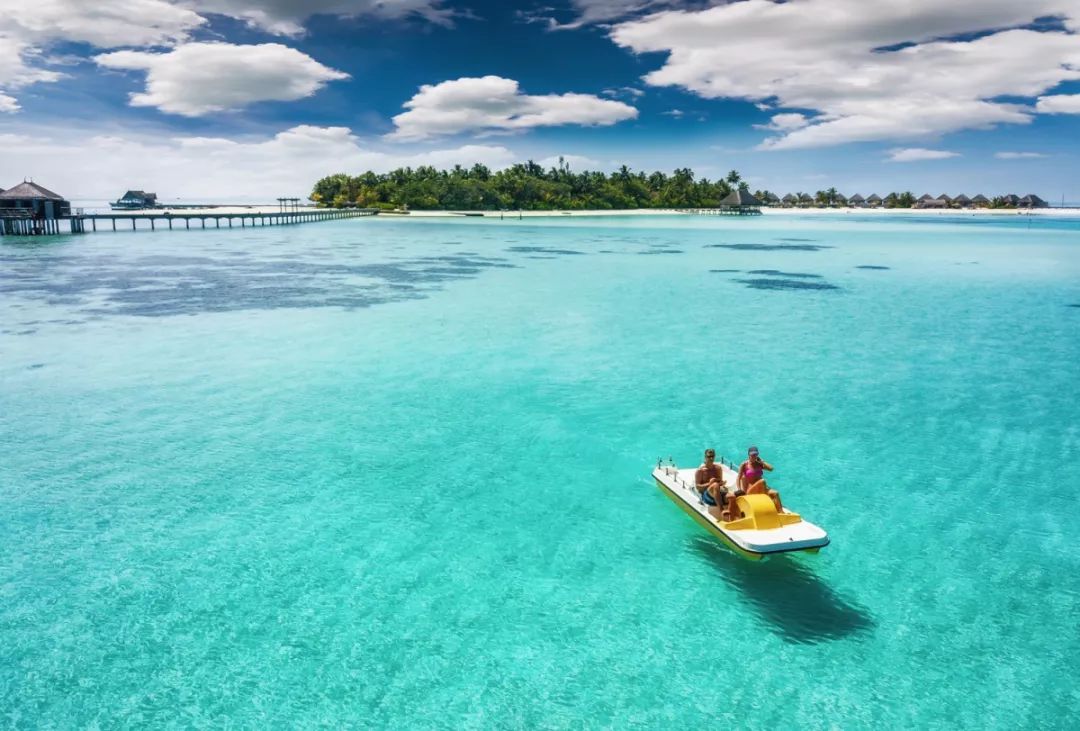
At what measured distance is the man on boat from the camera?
13211mm

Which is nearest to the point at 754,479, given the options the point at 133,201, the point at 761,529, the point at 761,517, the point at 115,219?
the point at 761,517

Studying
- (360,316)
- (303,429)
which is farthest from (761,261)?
(303,429)

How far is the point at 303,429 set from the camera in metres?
20.8

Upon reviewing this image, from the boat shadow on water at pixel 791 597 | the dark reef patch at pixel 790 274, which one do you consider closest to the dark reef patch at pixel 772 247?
the dark reef patch at pixel 790 274

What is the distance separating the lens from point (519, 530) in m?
15.0

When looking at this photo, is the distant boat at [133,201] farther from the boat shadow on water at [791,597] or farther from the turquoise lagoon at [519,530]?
the boat shadow on water at [791,597]

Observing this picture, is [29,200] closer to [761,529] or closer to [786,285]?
[786,285]

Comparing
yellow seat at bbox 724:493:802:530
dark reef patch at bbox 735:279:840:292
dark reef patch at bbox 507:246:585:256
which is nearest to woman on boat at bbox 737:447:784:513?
yellow seat at bbox 724:493:802:530

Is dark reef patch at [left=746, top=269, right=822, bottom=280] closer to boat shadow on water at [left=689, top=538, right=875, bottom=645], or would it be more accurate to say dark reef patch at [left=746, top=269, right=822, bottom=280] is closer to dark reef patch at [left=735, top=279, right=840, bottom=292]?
dark reef patch at [left=735, top=279, right=840, bottom=292]

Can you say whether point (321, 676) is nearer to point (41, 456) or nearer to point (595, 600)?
point (595, 600)

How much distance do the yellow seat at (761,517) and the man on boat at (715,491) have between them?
0.38 meters

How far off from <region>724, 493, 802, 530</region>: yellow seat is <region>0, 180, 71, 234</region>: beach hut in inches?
4504

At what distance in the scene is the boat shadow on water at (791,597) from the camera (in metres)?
11.5

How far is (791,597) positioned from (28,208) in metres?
117
